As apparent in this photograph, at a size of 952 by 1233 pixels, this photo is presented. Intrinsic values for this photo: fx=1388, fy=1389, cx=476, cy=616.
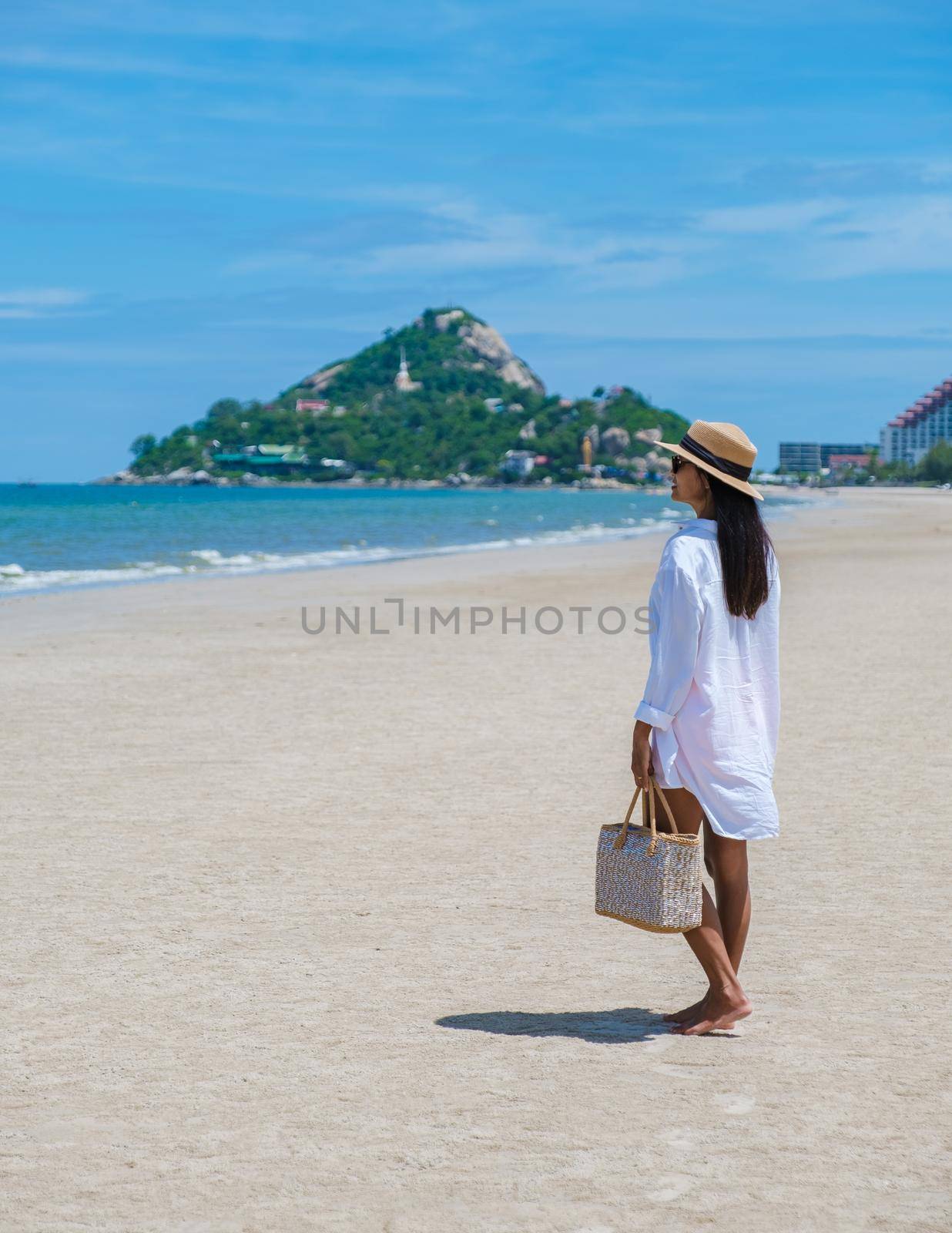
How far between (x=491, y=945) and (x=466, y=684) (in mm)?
6224

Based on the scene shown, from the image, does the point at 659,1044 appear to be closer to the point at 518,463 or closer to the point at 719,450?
the point at 719,450

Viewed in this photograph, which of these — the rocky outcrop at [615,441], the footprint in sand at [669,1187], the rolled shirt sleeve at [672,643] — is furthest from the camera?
the rocky outcrop at [615,441]

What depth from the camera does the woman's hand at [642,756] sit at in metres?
3.74

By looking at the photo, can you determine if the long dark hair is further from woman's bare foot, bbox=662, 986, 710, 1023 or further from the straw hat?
woman's bare foot, bbox=662, 986, 710, 1023

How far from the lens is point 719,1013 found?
12.8 ft

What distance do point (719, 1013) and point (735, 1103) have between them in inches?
18.9

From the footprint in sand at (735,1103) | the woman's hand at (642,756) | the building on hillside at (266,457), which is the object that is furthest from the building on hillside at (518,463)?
the footprint in sand at (735,1103)

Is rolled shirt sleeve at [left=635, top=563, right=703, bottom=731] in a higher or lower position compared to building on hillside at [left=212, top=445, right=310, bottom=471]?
lower

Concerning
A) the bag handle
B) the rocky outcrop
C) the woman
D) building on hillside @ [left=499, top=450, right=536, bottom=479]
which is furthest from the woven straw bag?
the rocky outcrop

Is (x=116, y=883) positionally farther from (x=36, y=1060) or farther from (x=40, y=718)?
(x=40, y=718)

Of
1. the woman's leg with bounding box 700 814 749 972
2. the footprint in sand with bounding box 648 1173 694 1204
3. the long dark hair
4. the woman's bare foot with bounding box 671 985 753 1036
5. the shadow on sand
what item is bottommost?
the shadow on sand

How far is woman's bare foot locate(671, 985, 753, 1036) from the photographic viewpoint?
Result: 153 inches

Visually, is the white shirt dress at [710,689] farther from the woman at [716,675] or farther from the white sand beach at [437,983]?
the white sand beach at [437,983]

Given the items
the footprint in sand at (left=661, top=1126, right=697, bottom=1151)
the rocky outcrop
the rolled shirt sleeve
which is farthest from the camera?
the rocky outcrop
